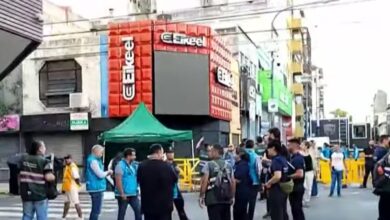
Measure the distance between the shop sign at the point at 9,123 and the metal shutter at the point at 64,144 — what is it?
978 millimetres

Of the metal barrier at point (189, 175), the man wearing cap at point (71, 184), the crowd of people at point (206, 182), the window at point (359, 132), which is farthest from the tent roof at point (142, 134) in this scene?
the window at point (359, 132)

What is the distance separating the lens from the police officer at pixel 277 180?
424 inches

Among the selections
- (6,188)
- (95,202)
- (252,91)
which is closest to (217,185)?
(95,202)

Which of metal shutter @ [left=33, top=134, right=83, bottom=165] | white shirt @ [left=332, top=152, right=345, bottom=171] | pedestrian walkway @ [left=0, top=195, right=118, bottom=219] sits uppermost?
metal shutter @ [left=33, top=134, right=83, bottom=165]

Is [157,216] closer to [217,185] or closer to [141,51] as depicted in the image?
[217,185]

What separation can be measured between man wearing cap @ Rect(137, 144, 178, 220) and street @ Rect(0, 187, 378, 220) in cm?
613

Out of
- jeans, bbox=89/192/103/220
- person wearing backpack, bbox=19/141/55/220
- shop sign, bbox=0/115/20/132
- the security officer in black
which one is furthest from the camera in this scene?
shop sign, bbox=0/115/20/132

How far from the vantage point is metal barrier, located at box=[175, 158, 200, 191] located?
27.1 metres

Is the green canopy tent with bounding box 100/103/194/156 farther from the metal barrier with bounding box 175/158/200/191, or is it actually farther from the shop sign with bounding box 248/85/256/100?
the shop sign with bounding box 248/85/256/100

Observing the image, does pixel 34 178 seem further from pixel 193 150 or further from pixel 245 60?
pixel 245 60

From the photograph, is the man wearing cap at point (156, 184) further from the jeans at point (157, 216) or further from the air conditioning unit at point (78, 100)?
the air conditioning unit at point (78, 100)

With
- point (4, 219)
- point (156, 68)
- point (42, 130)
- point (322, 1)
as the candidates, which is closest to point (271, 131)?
point (4, 219)

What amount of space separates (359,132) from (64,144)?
92.4ft

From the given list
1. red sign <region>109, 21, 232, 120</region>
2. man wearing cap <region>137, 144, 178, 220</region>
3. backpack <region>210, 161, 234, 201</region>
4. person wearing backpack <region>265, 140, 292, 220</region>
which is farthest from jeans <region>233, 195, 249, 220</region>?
red sign <region>109, 21, 232, 120</region>
